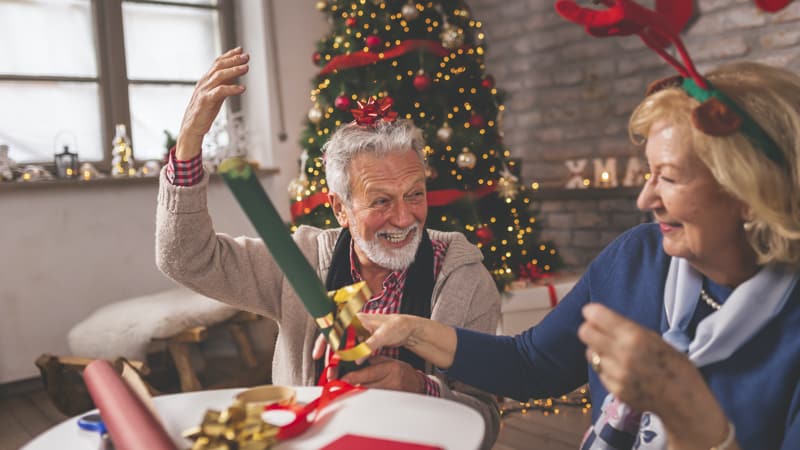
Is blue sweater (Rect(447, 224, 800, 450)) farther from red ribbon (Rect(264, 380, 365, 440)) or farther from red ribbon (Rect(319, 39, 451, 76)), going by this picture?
red ribbon (Rect(319, 39, 451, 76))

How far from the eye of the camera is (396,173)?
1.61m

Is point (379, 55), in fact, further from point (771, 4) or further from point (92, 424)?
point (92, 424)

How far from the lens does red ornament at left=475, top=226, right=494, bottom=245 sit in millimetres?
3107

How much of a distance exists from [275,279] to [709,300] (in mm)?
943

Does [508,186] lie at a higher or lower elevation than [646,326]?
higher

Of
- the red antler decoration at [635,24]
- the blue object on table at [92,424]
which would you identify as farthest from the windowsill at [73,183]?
the red antler decoration at [635,24]

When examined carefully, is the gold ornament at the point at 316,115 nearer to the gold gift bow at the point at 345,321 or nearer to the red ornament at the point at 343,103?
the red ornament at the point at 343,103

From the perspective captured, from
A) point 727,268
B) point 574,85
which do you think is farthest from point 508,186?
point 727,268

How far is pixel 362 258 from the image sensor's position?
1.71 meters

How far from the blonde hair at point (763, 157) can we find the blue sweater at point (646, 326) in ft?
0.36

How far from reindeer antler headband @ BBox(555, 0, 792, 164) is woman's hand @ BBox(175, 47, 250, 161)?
2.09 feet

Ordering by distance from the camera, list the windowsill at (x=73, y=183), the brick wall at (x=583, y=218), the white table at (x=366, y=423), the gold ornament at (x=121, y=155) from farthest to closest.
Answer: the brick wall at (x=583, y=218), the gold ornament at (x=121, y=155), the windowsill at (x=73, y=183), the white table at (x=366, y=423)

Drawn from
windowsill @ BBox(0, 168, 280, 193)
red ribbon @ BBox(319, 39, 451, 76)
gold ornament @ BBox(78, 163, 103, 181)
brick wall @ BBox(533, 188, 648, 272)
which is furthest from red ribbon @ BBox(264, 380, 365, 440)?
brick wall @ BBox(533, 188, 648, 272)

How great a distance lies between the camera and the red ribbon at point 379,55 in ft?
10.2
